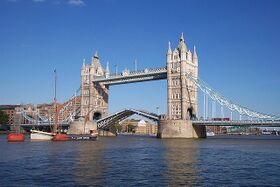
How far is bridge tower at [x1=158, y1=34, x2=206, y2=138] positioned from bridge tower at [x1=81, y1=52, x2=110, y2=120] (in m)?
25.6

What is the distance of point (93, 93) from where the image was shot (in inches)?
4405

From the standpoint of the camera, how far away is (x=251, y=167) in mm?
29766

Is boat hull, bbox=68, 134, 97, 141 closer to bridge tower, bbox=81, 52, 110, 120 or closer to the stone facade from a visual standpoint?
the stone facade

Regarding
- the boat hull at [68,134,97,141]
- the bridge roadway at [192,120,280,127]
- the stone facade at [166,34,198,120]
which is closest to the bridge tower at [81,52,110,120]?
the stone facade at [166,34,198,120]

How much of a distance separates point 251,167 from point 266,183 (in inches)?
298

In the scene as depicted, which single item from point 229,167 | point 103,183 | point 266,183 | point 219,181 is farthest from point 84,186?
point 229,167

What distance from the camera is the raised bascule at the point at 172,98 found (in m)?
84.8

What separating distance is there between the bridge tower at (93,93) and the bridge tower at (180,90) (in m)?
25.6

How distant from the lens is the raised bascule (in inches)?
3337

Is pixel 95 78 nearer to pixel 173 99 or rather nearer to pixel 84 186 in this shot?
pixel 173 99

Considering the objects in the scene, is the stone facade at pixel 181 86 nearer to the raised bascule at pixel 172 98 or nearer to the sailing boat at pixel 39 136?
the raised bascule at pixel 172 98

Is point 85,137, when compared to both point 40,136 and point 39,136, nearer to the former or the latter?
point 40,136

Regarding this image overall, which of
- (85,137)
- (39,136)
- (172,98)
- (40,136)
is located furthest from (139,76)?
(39,136)

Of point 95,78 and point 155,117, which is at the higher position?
point 95,78
